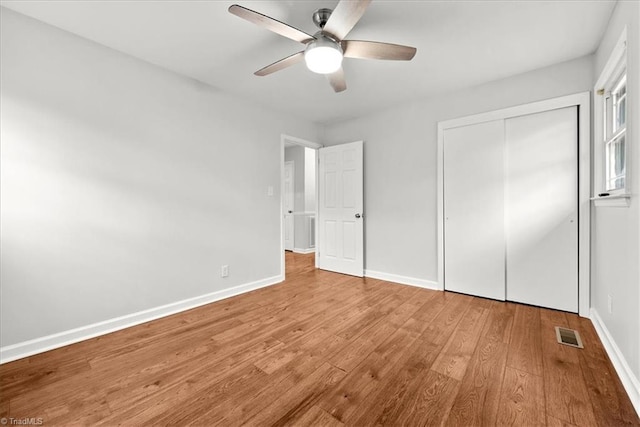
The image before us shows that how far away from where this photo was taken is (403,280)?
359cm

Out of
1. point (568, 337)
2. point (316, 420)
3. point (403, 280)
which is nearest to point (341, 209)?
point (403, 280)

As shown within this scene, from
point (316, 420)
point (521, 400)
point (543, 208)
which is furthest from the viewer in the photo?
point (543, 208)

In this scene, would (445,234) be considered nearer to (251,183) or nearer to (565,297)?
(565,297)

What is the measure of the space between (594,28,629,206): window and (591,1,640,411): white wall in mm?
146

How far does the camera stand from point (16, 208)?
6.14ft

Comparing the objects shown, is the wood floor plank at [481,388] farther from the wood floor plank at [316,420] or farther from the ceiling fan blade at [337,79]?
the ceiling fan blade at [337,79]

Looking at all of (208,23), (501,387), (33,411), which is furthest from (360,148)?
(33,411)

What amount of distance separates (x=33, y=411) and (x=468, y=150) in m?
4.08

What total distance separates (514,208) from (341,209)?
7.26ft

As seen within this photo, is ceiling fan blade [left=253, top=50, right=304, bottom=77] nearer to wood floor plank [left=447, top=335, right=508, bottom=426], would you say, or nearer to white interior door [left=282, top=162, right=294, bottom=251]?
wood floor plank [left=447, top=335, right=508, bottom=426]

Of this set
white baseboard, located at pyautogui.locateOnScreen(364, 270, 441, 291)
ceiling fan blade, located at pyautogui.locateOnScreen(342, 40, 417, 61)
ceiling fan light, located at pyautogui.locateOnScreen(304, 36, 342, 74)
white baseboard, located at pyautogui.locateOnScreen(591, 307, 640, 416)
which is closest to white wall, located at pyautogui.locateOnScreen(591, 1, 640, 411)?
white baseboard, located at pyautogui.locateOnScreen(591, 307, 640, 416)

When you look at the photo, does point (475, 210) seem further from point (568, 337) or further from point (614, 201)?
point (568, 337)

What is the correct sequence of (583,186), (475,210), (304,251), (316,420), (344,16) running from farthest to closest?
(304,251)
(475,210)
(583,186)
(344,16)
(316,420)

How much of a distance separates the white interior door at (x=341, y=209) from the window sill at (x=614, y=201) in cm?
245
